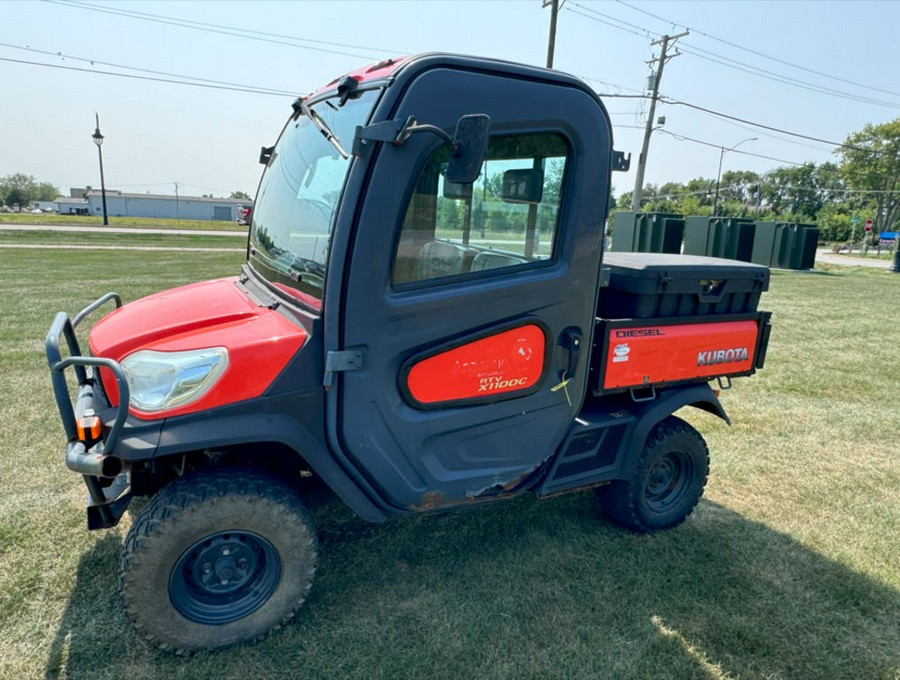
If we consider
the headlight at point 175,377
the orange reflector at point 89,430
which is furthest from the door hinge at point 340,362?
the orange reflector at point 89,430

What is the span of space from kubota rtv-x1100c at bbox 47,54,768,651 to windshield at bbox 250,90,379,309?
0.01 metres

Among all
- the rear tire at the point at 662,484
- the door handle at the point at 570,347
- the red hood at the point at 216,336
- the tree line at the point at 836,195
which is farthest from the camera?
the tree line at the point at 836,195

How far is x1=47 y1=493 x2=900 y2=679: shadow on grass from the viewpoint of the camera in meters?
2.26

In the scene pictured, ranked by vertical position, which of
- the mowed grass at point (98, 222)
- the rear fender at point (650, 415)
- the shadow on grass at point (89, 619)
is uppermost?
the rear fender at point (650, 415)

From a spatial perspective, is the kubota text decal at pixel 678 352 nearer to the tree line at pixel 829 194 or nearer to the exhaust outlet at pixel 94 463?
the exhaust outlet at pixel 94 463

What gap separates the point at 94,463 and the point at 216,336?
59 centimetres

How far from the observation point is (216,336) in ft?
7.23

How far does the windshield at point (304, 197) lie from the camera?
2.26m

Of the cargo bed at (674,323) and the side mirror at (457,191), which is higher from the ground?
the side mirror at (457,191)

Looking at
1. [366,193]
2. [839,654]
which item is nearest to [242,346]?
[366,193]

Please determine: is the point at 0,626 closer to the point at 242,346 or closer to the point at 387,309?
the point at 242,346

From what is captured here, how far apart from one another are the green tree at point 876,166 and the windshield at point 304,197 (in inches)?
2902

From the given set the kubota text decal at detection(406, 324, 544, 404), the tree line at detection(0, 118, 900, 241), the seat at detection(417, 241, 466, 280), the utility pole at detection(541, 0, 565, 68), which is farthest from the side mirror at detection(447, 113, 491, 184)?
the tree line at detection(0, 118, 900, 241)

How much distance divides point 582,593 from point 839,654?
3.49 ft
